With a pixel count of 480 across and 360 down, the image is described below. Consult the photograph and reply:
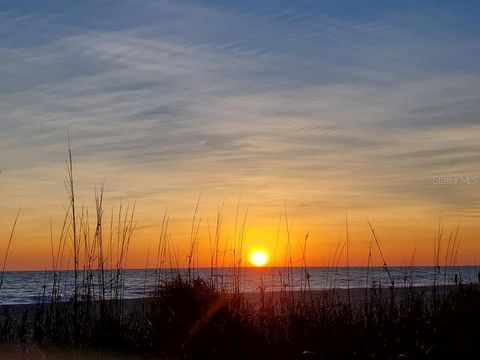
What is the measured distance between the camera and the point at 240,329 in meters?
8.07

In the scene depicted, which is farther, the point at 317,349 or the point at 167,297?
the point at 167,297

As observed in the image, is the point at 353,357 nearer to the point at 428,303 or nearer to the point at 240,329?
the point at 240,329

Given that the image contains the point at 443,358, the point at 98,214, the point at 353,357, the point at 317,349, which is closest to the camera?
the point at 443,358

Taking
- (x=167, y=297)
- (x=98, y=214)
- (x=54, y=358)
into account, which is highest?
(x=98, y=214)

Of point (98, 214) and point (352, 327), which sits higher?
point (98, 214)

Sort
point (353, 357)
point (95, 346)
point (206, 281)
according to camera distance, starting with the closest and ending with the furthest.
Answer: point (353, 357), point (95, 346), point (206, 281)

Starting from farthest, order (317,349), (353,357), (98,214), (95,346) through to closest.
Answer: (98,214)
(95,346)
(317,349)
(353,357)

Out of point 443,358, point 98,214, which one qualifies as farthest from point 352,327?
point 98,214

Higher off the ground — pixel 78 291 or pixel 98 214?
pixel 98 214

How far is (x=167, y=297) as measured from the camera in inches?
378

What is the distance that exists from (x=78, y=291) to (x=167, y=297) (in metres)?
1.22

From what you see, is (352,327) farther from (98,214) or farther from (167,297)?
(98,214)

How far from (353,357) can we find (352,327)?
1.13 m

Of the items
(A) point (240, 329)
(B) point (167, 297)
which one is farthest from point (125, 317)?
(A) point (240, 329)
